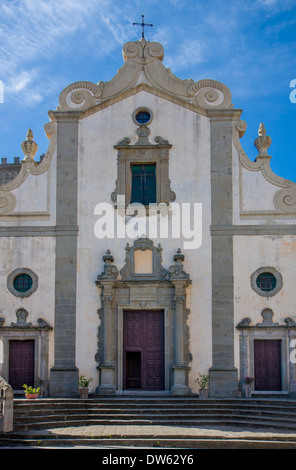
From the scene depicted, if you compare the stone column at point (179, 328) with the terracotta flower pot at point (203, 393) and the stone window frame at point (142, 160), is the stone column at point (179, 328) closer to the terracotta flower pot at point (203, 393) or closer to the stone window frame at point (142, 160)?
the terracotta flower pot at point (203, 393)

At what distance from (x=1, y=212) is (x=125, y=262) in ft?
14.5

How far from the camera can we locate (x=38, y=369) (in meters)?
21.9

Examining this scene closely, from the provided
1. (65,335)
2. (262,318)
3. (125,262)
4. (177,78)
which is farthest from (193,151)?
(65,335)

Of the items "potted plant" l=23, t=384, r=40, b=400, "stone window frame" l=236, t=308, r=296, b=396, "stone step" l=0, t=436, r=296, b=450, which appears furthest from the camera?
"stone window frame" l=236, t=308, r=296, b=396

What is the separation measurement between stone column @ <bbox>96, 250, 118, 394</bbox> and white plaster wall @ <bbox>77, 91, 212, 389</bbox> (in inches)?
12.4

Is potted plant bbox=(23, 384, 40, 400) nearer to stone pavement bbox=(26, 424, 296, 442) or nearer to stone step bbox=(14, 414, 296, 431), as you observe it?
stone step bbox=(14, 414, 296, 431)

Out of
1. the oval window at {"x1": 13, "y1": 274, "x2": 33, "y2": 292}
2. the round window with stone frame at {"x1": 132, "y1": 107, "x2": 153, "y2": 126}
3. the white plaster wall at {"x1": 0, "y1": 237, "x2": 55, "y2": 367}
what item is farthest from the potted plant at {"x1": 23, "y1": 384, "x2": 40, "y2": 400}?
the round window with stone frame at {"x1": 132, "y1": 107, "x2": 153, "y2": 126}

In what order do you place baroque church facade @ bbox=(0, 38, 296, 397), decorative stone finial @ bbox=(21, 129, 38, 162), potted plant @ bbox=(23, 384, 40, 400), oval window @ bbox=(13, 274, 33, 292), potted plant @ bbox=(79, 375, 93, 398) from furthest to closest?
decorative stone finial @ bbox=(21, 129, 38, 162) < oval window @ bbox=(13, 274, 33, 292) < baroque church facade @ bbox=(0, 38, 296, 397) < potted plant @ bbox=(79, 375, 93, 398) < potted plant @ bbox=(23, 384, 40, 400)

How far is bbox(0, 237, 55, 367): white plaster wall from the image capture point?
2227cm

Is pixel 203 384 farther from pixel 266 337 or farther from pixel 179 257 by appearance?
pixel 179 257

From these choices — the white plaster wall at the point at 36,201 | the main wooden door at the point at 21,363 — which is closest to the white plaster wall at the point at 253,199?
the white plaster wall at the point at 36,201

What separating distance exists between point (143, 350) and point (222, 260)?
383 centimetres

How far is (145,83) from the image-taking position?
23469 mm

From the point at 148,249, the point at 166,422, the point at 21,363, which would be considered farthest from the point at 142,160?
the point at 166,422
